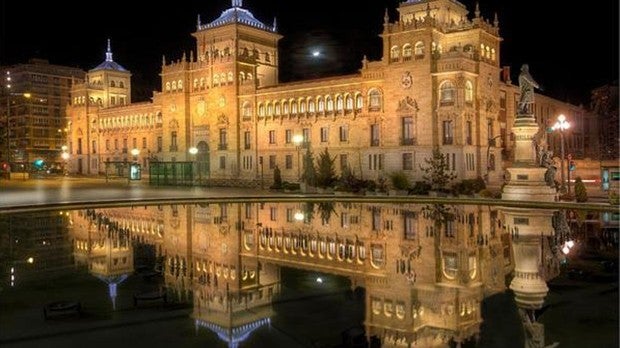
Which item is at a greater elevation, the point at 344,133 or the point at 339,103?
the point at 339,103

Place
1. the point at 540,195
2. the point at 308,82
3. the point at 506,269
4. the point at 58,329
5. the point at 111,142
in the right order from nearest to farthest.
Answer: the point at 58,329
the point at 506,269
the point at 540,195
the point at 308,82
the point at 111,142

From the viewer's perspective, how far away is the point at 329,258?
16734mm

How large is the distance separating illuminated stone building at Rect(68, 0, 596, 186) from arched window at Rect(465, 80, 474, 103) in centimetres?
17

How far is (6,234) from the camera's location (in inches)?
878

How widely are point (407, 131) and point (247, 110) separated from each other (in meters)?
21.2

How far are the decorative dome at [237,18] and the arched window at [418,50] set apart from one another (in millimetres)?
26872

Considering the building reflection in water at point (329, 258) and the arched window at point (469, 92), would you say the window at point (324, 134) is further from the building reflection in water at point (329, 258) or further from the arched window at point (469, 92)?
the building reflection in water at point (329, 258)

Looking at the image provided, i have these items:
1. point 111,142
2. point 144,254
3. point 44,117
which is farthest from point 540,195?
point 44,117

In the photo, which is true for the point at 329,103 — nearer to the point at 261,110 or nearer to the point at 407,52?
the point at 261,110

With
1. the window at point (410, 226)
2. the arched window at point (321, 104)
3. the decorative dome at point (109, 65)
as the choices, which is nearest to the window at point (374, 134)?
the arched window at point (321, 104)

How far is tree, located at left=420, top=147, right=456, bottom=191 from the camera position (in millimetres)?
45688

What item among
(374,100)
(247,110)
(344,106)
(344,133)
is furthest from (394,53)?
(247,110)

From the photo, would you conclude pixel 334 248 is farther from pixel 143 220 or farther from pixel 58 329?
pixel 143 220

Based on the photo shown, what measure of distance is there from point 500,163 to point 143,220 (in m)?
39.1
